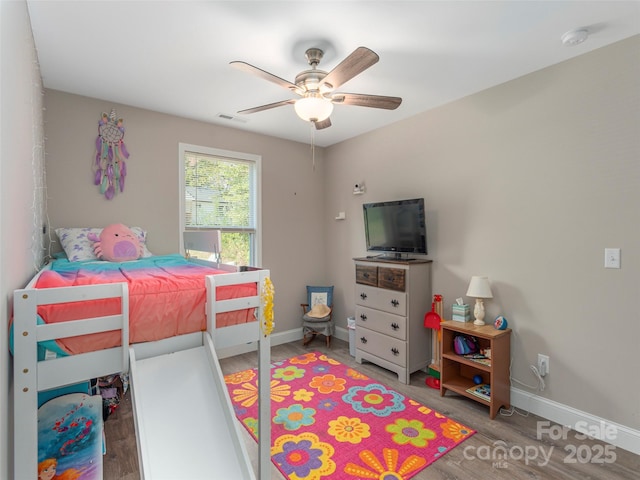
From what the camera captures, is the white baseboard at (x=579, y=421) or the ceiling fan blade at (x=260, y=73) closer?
the ceiling fan blade at (x=260, y=73)

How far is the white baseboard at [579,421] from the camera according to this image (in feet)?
6.64

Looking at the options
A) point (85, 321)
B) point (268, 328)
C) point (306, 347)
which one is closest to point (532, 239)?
point (268, 328)

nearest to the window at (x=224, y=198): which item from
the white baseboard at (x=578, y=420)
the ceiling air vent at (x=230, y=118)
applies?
the ceiling air vent at (x=230, y=118)

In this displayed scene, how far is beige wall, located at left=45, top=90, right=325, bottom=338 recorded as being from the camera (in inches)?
107

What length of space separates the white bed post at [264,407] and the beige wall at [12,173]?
3.38 feet

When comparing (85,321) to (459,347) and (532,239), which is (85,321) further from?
(532,239)

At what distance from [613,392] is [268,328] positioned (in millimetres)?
2310

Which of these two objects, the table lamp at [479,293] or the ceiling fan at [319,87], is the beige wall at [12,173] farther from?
the table lamp at [479,293]

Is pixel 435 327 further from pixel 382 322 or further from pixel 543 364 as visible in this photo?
pixel 543 364

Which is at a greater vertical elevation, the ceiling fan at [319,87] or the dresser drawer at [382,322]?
the ceiling fan at [319,87]

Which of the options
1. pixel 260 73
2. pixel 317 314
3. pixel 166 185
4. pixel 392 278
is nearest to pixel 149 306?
pixel 260 73

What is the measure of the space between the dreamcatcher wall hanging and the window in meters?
0.54

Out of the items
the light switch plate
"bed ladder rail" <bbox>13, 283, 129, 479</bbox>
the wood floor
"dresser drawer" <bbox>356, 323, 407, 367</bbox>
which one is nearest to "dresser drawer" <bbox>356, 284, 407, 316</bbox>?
"dresser drawer" <bbox>356, 323, 407, 367</bbox>

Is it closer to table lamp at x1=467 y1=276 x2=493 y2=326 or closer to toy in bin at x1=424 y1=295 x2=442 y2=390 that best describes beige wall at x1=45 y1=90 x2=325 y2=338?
toy in bin at x1=424 y1=295 x2=442 y2=390
